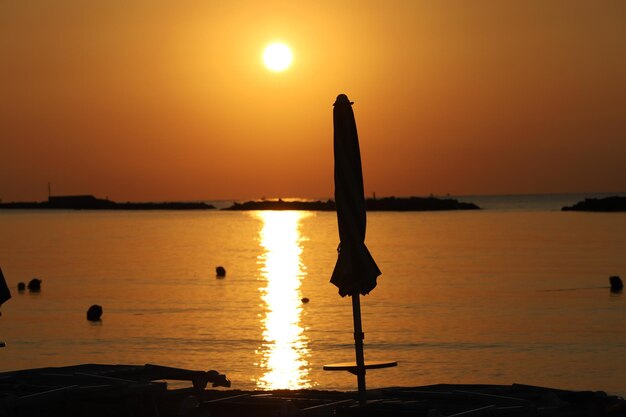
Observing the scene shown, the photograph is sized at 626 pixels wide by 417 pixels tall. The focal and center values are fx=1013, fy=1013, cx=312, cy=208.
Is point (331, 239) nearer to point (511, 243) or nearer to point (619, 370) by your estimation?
point (511, 243)

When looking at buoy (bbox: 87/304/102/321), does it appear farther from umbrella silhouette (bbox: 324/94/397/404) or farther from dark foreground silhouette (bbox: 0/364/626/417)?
umbrella silhouette (bbox: 324/94/397/404)

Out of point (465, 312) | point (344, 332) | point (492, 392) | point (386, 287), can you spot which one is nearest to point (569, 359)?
point (344, 332)

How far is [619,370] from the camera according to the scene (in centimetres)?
2822

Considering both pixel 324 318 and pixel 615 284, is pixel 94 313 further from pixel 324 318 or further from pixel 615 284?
pixel 615 284

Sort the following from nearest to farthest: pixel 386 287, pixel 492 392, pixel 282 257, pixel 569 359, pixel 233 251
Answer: pixel 492 392 → pixel 569 359 → pixel 386 287 → pixel 282 257 → pixel 233 251

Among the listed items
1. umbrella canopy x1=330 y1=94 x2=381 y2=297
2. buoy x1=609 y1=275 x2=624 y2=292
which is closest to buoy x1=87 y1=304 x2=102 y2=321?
buoy x1=609 y1=275 x2=624 y2=292

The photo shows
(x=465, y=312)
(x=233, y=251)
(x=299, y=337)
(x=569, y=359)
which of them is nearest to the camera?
(x=569, y=359)

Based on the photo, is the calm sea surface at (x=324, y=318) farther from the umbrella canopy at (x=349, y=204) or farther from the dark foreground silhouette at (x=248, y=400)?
the umbrella canopy at (x=349, y=204)

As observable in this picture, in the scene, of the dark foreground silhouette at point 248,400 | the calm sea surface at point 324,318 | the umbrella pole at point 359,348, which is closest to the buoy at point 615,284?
the calm sea surface at point 324,318

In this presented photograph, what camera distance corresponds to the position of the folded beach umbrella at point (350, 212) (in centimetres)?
1252

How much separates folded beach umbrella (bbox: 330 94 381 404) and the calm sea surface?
12.9 meters

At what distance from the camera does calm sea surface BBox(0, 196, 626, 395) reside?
94.4 feet

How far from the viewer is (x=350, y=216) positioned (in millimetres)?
12508

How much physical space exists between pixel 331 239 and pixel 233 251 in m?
27.0
